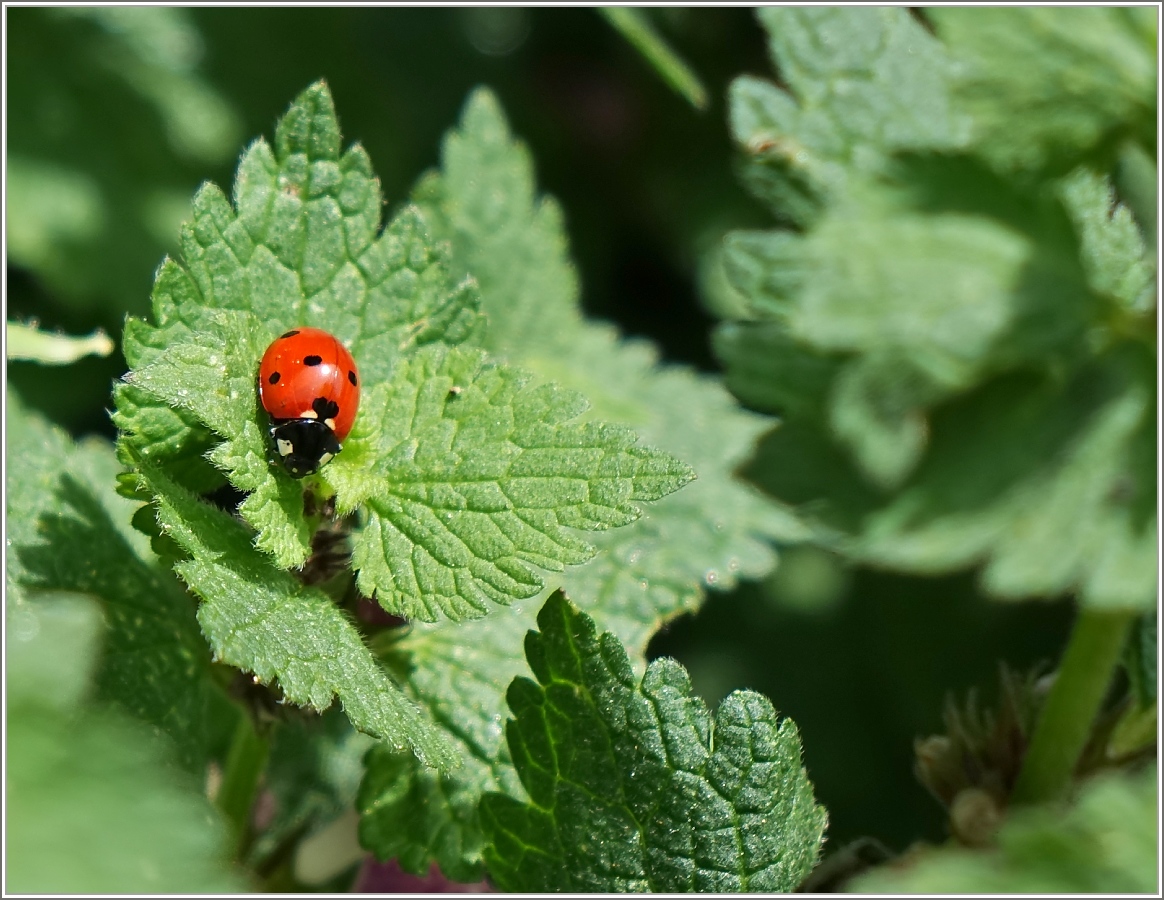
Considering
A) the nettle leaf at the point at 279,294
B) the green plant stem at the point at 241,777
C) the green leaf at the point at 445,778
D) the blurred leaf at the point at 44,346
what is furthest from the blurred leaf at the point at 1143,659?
the blurred leaf at the point at 44,346

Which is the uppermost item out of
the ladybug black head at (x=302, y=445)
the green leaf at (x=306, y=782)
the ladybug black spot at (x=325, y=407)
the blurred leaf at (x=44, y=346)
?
the blurred leaf at (x=44, y=346)

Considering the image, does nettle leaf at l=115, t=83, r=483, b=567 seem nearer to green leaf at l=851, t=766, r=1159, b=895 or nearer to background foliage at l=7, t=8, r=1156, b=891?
background foliage at l=7, t=8, r=1156, b=891

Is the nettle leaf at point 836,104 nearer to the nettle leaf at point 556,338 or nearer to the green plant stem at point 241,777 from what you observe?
the nettle leaf at point 556,338

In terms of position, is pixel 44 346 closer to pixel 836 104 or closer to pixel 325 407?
pixel 325 407

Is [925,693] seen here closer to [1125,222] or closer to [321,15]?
[1125,222]

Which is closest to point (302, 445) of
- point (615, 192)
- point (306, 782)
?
point (306, 782)

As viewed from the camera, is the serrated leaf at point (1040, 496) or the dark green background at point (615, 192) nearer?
the serrated leaf at point (1040, 496)

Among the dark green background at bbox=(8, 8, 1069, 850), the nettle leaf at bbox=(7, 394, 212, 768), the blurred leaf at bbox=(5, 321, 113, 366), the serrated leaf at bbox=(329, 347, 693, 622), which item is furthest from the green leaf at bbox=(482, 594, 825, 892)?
the dark green background at bbox=(8, 8, 1069, 850)
